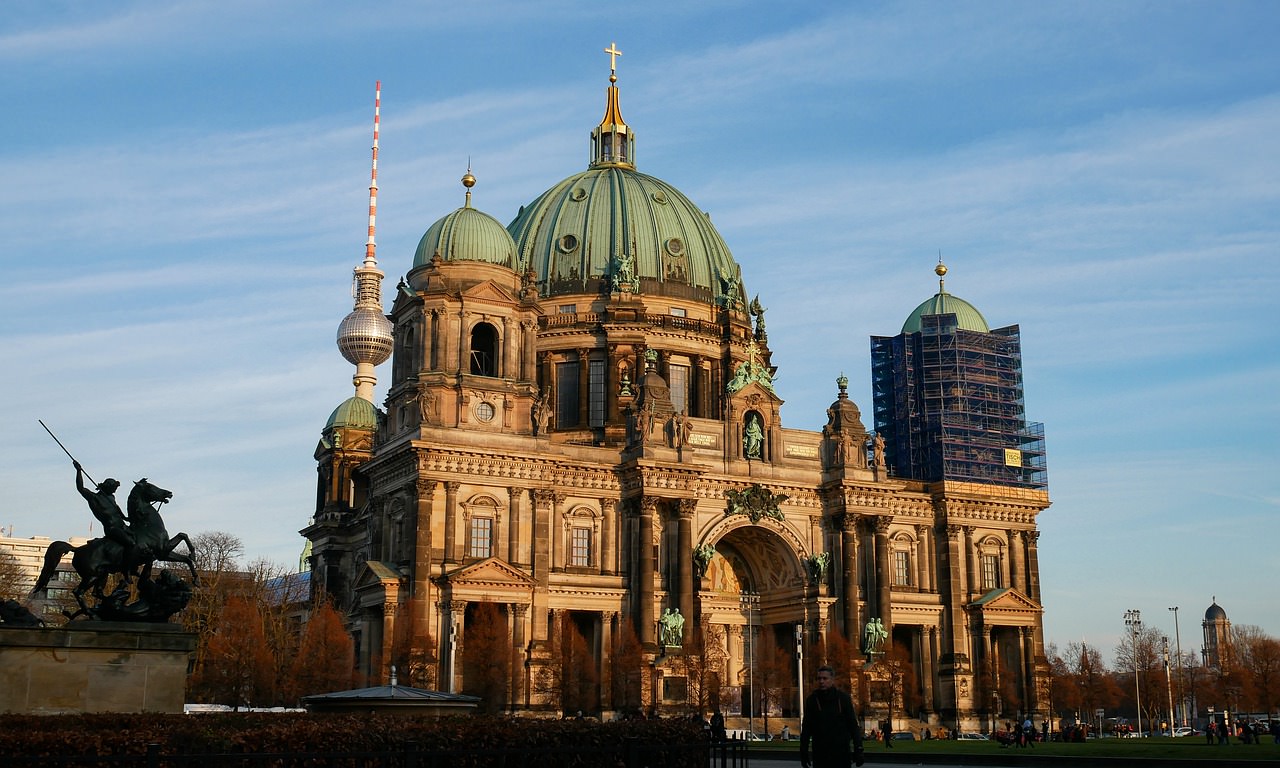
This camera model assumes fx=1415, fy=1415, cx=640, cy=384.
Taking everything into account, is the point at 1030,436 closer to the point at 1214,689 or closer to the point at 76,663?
the point at 1214,689

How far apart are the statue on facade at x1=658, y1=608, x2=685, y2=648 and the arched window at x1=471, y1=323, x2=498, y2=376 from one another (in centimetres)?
1827

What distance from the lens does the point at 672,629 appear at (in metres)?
83.2

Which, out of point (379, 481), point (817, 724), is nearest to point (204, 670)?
point (379, 481)

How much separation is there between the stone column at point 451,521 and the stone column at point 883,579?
1115 inches

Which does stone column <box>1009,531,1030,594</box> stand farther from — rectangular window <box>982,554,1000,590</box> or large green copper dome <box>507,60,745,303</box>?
large green copper dome <box>507,60,745,303</box>

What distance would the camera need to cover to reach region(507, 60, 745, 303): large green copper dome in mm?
103000

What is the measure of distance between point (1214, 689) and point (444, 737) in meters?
130

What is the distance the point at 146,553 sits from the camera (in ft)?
116

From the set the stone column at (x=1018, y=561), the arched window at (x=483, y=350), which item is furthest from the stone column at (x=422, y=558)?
the stone column at (x=1018, y=561)

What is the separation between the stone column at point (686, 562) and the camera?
8525cm

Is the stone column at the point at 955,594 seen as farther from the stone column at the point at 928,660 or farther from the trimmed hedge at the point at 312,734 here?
the trimmed hedge at the point at 312,734

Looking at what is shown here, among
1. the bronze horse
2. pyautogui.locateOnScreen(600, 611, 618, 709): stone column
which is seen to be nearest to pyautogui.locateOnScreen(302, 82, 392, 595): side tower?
pyautogui.locateOnScreen(600, 611, 618, 709): stone column

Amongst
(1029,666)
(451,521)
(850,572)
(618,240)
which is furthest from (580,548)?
(1029,666)

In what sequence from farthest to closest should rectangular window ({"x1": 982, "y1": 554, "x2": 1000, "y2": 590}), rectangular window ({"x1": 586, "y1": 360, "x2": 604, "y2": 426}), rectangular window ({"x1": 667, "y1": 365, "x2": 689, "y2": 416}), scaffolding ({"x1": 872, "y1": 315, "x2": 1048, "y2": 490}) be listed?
scaffolding ({"x1": 872, "y1": 315, "x2": 1048, "y2": 490})
rectangular window ({"x1": 667, "y1": 365, "x2": 689, "y2": 416})
rectangular window ({"x1": 586, "y1": 360, "x2": 604, "y2": 426})
rectangular window ({"x1": 982, "y1": 554, "x2": 1000, "y2": 590})
